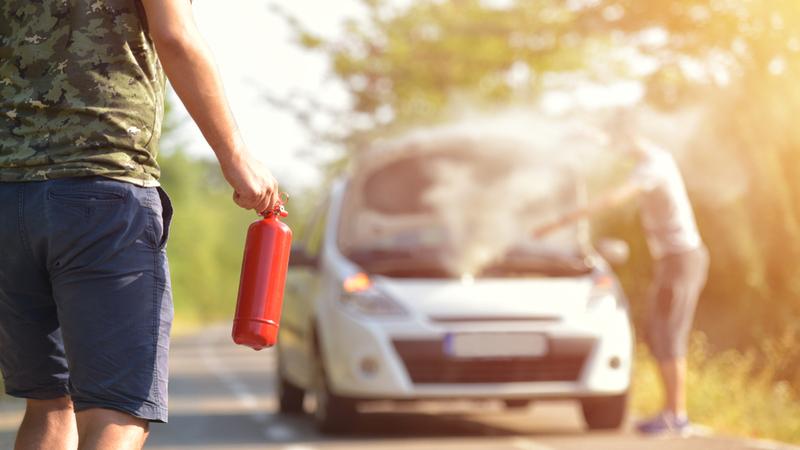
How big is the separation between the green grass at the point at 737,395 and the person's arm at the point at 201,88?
760 cm

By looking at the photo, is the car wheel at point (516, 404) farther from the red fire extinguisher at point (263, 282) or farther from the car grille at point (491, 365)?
the red fire extinguisher at point (263, 282)

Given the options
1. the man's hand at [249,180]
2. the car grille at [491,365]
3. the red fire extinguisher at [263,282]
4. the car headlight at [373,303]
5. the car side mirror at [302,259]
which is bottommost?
the car grille at [491,365]

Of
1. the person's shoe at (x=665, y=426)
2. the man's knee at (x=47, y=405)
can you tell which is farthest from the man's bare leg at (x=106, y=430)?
the person's shoe at (x=665, y=426)

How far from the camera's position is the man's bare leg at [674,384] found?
1131 cm

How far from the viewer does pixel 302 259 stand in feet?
38.8

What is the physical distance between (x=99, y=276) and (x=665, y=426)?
782cm

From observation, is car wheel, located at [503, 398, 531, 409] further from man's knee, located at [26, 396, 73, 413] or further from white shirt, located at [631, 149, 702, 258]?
man's knee, located at [26, 396, 73, 413]

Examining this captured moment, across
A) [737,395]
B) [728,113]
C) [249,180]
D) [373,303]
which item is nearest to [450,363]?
[373,303]

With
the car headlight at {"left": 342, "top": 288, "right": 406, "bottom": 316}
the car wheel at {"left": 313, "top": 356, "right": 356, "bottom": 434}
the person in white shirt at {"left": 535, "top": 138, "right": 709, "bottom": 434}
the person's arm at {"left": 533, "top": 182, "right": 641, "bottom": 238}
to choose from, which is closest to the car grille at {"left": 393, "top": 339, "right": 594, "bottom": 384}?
the car headlight at {"left": 342, "top": 288, "right": 406, "bottom": 316}

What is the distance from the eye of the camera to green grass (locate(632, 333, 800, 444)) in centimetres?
1159

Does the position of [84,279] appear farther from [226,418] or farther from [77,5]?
[226,418]

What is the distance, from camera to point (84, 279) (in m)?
3.79

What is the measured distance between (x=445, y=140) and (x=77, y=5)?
8.87m

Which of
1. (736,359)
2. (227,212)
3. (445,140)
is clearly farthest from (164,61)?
(227,212)
